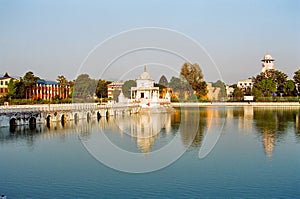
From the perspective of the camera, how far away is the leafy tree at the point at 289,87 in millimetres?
82500

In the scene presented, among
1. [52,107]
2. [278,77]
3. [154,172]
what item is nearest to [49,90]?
[52,107]

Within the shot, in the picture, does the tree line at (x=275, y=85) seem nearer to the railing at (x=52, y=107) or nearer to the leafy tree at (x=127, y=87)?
the leafy tree at (x=127, y=87)

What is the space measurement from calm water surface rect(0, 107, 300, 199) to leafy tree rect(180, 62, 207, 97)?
51.9 m

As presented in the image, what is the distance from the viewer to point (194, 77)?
83.2m

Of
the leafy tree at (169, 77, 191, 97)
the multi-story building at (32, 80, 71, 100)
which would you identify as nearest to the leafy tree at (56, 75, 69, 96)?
the multi-story building at (32, 80, 71, 100)

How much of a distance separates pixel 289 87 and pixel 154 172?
70152 mm

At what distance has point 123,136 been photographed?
101 ft

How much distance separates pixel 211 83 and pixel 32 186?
86.2 metres

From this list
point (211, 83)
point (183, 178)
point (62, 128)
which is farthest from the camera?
point (211, 83)

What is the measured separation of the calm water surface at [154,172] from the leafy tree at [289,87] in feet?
178

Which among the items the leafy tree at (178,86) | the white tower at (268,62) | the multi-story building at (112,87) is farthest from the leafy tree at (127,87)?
the white tower at (268,62)

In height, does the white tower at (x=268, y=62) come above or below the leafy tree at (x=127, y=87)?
above

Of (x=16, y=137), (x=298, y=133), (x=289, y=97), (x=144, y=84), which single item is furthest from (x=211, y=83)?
(x=16, y=137)

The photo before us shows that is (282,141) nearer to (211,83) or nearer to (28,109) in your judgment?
(28,109)
